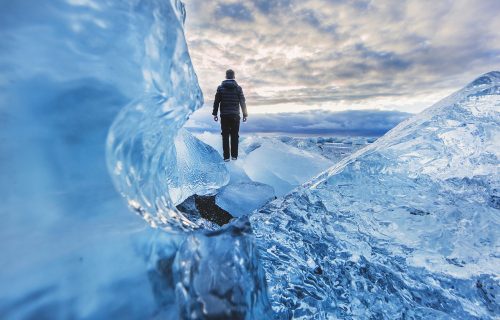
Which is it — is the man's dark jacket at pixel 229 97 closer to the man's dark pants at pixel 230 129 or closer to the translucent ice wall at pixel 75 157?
the man's dark pants at pixel 230 129

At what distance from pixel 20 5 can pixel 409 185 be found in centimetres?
181

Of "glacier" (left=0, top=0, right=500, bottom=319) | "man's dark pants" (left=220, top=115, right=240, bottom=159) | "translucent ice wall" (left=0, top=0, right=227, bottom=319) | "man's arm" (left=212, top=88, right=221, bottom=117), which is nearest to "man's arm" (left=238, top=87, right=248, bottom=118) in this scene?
"man's dark pants" (left=220, top=115, right=240, bottom=159)

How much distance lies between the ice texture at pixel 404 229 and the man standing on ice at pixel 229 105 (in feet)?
12.2

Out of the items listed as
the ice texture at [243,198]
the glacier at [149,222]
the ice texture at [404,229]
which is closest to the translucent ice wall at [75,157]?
the glacier at [149,222]

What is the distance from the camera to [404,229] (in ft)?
4.53

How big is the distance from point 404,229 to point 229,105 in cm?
422

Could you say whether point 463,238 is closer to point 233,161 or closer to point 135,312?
point 135,312

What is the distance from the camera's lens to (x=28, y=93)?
2.50ft

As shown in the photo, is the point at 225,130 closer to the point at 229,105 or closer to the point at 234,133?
the point at 234,133

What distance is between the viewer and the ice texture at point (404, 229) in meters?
1.12

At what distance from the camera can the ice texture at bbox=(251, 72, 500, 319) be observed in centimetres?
112

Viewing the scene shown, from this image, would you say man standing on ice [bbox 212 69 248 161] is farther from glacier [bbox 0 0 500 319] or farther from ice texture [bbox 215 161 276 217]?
glacier [bbox 0 0 500 319]

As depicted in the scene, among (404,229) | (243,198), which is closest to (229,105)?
(243,198)

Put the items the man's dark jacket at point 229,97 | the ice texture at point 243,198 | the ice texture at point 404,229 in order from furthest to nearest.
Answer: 1. the man's dark jacket at point 229,97
2. the ice texture at point 243,198
3. the ice texture at point 404,229
